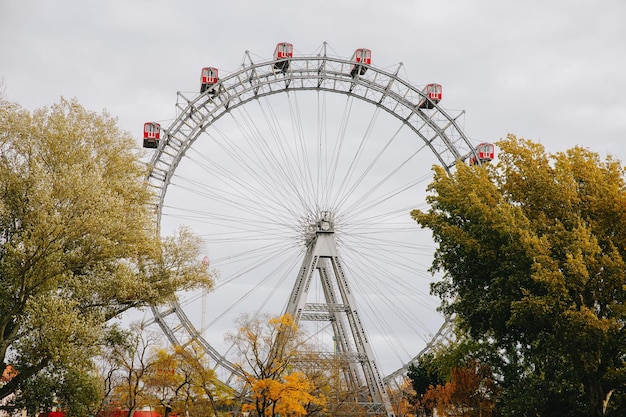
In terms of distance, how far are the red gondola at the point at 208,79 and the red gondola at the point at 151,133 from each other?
3457mm

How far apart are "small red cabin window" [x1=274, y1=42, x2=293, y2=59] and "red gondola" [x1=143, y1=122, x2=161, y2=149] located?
26.1ft

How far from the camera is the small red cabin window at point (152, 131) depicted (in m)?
37.7

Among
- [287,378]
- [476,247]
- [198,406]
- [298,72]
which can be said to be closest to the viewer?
[476,247]

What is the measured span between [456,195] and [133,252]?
11.2m

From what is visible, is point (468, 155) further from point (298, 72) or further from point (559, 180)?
point (559, 180)

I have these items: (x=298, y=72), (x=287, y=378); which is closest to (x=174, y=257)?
(x=287, y=378)

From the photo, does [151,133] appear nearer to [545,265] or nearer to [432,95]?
[432,95]

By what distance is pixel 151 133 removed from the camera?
37656mm

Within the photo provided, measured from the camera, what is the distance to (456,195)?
24.1 meters

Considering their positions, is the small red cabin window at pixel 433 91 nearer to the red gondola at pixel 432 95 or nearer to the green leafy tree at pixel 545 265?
the red gondola at pixel 432 95

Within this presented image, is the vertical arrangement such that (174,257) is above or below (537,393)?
above

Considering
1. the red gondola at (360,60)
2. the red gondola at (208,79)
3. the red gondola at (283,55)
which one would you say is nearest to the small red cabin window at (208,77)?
the red gondola at (208,79)

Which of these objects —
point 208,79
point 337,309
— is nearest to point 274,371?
point 337,309

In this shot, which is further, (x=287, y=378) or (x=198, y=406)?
(x=198, y=406)
